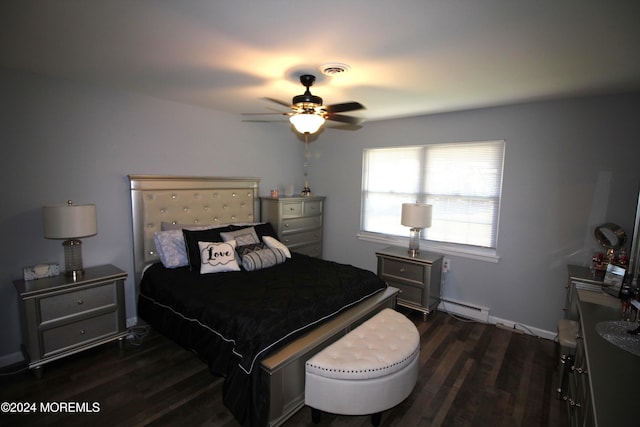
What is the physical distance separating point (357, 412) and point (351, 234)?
114 inches

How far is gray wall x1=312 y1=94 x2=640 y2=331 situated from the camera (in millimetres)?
2717

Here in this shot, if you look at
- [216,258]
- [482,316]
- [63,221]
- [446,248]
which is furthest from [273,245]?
[482,316]

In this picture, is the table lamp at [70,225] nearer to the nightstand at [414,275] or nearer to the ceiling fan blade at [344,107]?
the ceiling fan blade at [344,107]

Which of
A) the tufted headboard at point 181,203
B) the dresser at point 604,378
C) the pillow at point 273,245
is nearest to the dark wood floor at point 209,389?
the dresser at point 604,378

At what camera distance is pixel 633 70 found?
2129 mm

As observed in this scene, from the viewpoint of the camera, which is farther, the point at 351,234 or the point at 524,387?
the point at 351,234

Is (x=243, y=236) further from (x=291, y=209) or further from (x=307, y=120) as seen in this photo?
(x=307, y=120)

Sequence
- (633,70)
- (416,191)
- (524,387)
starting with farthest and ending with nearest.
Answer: (416,191) < (524,387) < (633,70)

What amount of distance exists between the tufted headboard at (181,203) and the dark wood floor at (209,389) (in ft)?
3.06

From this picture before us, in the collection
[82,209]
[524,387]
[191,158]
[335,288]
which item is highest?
[191,158]

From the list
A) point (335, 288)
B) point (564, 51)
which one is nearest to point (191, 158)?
point (335, 288)

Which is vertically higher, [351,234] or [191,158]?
[191,158]

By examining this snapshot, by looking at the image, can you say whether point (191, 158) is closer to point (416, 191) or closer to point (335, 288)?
point (335, 288)

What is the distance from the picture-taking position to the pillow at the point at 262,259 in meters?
2.97
